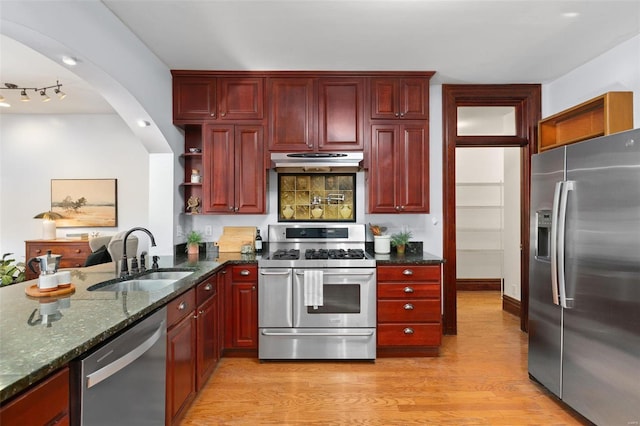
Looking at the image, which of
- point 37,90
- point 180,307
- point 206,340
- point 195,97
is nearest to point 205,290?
point 206,340

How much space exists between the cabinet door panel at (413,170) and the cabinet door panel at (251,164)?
1.38 meters

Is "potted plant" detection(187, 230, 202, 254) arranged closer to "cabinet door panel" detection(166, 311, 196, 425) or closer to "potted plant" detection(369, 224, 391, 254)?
"cabinet door panel" detection(166, 311, 196, 425)

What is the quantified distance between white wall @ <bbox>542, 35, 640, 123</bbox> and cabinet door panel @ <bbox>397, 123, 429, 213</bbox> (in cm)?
154

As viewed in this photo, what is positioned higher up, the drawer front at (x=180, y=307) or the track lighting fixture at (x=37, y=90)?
the track lighting fixture at (x=37, y=90)

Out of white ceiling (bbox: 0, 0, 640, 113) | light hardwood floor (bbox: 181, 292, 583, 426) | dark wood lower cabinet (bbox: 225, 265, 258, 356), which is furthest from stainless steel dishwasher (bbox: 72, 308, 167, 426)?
white ceiling (bbox: 0, 0, 640, 113)

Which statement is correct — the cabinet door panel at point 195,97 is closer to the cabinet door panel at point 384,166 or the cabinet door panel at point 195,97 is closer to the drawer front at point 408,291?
the cabinet door panel at point 384,166

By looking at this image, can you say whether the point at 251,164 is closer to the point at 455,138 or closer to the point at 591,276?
the point at 455,138

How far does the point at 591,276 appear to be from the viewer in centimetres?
212

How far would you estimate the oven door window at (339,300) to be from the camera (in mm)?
3051

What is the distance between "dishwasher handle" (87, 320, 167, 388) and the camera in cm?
125

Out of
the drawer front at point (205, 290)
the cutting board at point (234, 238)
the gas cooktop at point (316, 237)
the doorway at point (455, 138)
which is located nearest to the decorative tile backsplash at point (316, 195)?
the gas cooktop at point (316, 237)

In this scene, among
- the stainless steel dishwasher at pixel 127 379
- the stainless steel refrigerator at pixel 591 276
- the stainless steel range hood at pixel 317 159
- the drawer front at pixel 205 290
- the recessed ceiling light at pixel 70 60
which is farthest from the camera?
the stainless steel range hood at pixel 317 159

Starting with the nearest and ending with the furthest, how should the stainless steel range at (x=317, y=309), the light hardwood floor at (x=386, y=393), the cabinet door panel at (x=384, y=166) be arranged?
the light hardwood floor at (x=386, y=393)
the stainless steel range at (x=317, y=309)
the cabinet door panel at (x=384, y=166)

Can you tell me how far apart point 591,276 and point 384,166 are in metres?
1.88
